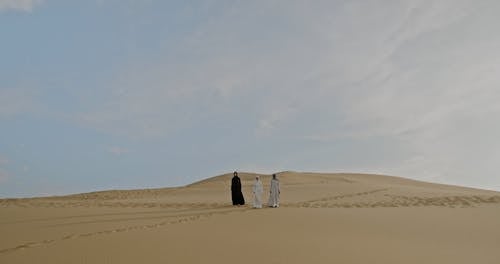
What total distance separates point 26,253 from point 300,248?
490 centimetres

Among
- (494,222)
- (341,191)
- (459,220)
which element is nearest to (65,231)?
(459,220)

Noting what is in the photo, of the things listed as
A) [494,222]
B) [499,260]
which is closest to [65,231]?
[499,260]

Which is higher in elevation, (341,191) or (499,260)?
(341,191)

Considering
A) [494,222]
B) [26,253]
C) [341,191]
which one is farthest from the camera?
[341,191]

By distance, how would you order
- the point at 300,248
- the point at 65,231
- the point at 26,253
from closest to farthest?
the point at 26,253, the point at 300,248, the point at 65,231

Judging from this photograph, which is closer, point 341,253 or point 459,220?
point 341,253

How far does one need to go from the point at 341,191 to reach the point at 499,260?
65.3ft

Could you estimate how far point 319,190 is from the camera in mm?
30188

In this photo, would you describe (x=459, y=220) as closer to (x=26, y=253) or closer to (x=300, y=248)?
(x=300, y=248)

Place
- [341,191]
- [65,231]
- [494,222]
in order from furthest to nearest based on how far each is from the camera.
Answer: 1. [341,191]
2. [494,222]
3. [65,231]

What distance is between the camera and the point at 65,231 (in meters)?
11.3

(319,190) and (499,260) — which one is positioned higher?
(319,190)

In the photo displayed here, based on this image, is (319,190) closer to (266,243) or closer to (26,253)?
(266,243)

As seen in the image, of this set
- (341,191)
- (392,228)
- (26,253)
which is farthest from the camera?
(341,191)
